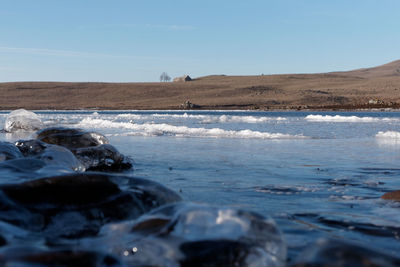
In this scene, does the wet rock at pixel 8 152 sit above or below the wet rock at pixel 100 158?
above

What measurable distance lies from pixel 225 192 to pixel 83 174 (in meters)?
1.93

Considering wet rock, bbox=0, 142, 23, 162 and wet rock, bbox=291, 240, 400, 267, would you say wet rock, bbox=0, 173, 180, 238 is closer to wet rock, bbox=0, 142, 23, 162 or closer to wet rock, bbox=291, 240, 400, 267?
Answer: wet rock, bbox=291, 240, 400, 267

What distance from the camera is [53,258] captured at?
218 centimetres

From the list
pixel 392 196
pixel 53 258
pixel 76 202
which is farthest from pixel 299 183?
pixel 53 258

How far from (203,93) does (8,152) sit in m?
98.6

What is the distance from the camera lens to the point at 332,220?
12.7 ft

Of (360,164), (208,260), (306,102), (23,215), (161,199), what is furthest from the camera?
(306,102)

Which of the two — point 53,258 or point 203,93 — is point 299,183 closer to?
point 53,258

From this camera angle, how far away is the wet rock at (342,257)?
226 centimetres

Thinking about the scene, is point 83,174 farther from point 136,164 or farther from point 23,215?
point 136,164

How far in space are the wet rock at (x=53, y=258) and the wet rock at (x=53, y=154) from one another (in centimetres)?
352

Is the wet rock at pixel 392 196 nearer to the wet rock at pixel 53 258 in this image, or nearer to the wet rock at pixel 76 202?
the wet rock at pixel 76 202

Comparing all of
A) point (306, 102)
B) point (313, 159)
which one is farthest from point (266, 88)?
point (313, 159)

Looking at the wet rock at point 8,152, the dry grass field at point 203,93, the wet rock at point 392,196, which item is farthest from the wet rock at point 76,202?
the dry grass field at point 203,93
